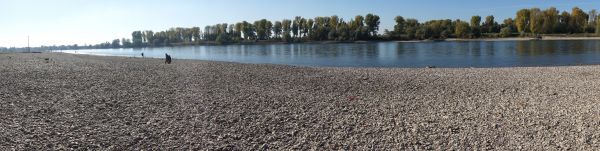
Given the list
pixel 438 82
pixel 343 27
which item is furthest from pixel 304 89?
pixel 343 27

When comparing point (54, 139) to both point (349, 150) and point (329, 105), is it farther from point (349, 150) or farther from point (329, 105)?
point (329, 105)

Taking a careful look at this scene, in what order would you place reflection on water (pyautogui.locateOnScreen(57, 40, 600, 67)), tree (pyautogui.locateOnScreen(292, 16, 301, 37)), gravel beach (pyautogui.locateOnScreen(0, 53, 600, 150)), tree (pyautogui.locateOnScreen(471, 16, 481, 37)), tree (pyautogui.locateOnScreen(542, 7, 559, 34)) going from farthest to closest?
tree (pyautogui.locateOnScreen(292, 16, 301, 37)) → tree (pyautogui.locateOnScreen(471, 16, 481, 37)) → tree (pyautogui.locateOnScreen(542, 7, 559, 34)) → reflection on water (pyautogui.locateOnScreen(57, 40, 600, 67)) → gravel beach (pyautogui.locateOnScreen(0, 53, 600, 150))

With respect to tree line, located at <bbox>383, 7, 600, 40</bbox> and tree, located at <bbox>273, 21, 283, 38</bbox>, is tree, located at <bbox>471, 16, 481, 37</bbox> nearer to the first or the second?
tree line, located at <bbox>383, 7, 600, 40</bbox>

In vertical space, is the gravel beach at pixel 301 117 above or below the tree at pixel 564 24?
below

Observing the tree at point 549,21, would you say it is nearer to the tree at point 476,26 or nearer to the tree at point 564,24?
the tree at point 564,24

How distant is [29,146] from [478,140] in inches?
337

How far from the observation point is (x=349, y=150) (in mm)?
8656

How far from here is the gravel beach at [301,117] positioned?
29.8ft

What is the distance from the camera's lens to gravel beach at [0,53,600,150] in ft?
29.8

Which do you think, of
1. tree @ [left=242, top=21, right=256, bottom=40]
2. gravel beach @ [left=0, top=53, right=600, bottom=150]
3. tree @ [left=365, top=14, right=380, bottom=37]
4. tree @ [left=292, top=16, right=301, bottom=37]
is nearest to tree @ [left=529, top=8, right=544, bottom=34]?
tree @ [left=365, top=14, right=380, bottom=37]

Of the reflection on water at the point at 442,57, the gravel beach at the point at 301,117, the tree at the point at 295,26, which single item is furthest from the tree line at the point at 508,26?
the gravel beach at the point at 301,117

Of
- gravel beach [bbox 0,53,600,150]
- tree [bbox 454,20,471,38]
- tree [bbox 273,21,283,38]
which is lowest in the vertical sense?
gravel beach [bbox 0,53,600,150]

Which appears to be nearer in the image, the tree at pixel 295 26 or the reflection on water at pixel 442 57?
the reflection on water at pixel 442 57

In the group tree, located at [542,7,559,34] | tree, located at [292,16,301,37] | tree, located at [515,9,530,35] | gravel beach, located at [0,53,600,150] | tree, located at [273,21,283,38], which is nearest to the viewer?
gravel beach, located at [0,53,600,150]
